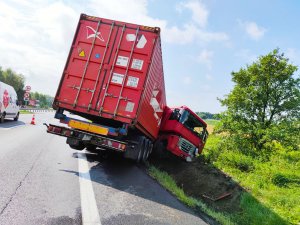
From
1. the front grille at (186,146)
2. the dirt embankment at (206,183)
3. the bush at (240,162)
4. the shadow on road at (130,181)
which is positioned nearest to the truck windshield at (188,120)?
the front grille at (186,146)

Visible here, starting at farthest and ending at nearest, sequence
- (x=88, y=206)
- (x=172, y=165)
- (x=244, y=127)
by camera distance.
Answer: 1. (x=244, y=127)
2. (x=172, y=165)
3. (x=88, y=206)

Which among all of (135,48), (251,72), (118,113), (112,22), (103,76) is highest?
(251,72)

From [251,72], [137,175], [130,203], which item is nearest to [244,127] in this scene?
[251,72]

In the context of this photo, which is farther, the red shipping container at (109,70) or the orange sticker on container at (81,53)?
the orange sticker on container at (81,53)


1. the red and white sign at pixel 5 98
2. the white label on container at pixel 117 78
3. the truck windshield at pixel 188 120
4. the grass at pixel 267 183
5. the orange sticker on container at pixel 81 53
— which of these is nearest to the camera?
the grass at pixel 267 183

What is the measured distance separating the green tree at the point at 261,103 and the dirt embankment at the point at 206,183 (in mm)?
2679

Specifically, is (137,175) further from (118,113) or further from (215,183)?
(215,183)

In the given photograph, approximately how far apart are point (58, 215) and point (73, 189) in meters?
1.55

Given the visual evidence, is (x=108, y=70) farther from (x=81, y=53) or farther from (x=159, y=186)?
(x=159, y=186)

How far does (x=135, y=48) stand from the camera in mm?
8398

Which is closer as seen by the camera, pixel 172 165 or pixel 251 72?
pixel 172 165

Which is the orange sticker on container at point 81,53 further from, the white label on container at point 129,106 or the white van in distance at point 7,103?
the white van in distance at point 7,103

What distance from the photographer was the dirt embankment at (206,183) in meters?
9.22

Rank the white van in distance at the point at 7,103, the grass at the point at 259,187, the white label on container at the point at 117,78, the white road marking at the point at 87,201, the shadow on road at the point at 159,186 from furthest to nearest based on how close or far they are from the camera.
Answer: the white van in distance at the point at 7,103 → the white label on container at the point at 117,78 → the grass at the point at 259,187 → the shadow on road at the point at 159,186 → the white road marking at the point at 87,201
